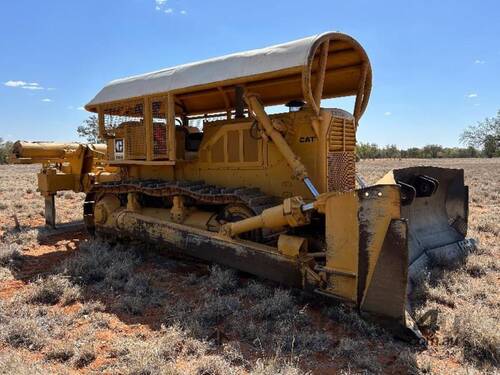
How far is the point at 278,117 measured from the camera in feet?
19.2

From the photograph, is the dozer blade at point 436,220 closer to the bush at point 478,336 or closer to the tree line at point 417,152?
the bush at point 478,336

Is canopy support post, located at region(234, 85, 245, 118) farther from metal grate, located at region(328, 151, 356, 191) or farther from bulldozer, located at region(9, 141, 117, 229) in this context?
bulldozer, located at region(9, 141, 117, 229)

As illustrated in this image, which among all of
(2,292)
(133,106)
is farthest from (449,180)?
(2,292)

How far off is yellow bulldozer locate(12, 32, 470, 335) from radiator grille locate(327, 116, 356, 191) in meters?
0.02

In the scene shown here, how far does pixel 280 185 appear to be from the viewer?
589cm

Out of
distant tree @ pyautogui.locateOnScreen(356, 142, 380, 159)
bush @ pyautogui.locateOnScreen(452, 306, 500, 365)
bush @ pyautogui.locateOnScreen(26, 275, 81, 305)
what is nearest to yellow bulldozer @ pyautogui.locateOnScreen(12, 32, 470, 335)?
bush @ pyautogui.locateOnScreen(452, 306, 500, 365)

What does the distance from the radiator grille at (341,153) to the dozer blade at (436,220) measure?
0.97 m

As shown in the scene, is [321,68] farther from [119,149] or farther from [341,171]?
[119,149]

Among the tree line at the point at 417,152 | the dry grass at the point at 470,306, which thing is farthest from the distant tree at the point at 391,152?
the dry grass at the point at 470,306

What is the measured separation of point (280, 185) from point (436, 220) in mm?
2604


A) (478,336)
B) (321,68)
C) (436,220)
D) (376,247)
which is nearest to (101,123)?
(321,68)

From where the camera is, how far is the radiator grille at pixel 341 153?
5582 millimetres

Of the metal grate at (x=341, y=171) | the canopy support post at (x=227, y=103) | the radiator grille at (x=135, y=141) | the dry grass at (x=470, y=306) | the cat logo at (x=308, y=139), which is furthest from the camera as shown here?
the canopy support post at (x=227, y=103)

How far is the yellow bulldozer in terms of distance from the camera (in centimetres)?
398
